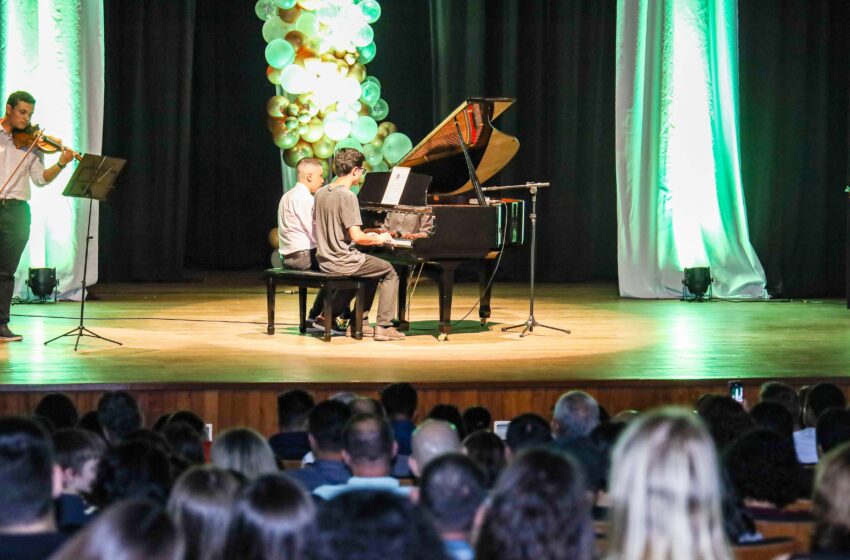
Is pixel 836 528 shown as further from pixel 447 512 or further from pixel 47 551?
pixel 47 551

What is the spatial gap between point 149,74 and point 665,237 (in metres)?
4.77

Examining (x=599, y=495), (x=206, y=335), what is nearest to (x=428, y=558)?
(x=599, y=495)

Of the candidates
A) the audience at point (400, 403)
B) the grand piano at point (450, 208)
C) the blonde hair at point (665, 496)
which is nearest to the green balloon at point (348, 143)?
the grand piano at point (450, 208)

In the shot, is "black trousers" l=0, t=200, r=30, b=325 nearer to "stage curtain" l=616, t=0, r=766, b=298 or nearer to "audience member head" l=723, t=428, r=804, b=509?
"audience member head" l=723, t=428, r=804, b=509

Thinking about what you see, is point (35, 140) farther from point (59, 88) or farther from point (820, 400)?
point (820, 400)

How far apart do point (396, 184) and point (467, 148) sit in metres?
0.49

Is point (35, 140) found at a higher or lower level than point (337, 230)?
higher

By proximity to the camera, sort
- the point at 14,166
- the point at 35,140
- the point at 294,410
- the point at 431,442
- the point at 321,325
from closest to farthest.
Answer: the point at 431,442 < the point at 294,410 < the point at 35,140 < the point at 14,166 < the point at 321,325

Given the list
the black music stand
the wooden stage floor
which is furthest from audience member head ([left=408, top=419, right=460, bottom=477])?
the black music stand

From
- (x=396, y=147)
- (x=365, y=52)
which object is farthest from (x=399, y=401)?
(x=365, y=52)

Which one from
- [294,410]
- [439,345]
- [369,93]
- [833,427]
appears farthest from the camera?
[369,93]

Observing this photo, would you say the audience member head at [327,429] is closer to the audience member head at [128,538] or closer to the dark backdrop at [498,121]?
the audience member head at [128,538]

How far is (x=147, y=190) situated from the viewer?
37.3ft

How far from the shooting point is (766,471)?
3266 mm
